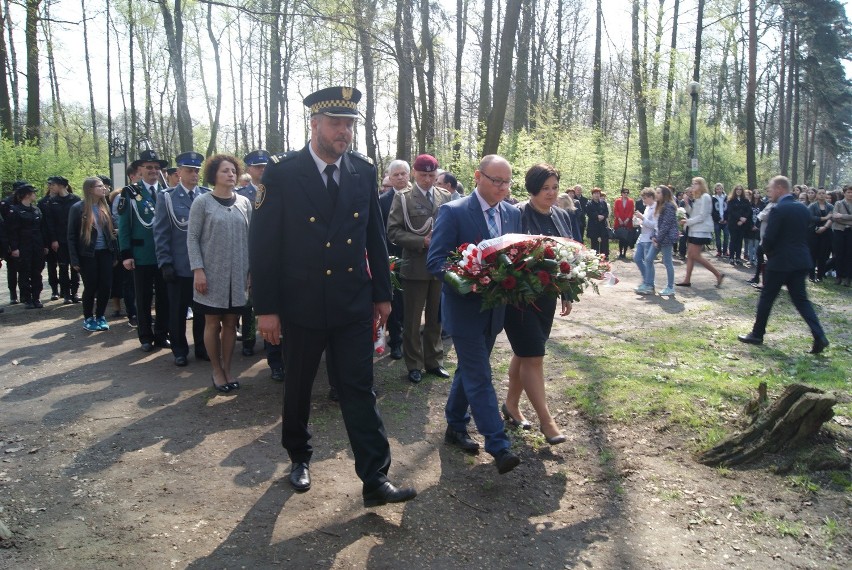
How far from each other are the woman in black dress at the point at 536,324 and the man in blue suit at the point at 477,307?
17cm

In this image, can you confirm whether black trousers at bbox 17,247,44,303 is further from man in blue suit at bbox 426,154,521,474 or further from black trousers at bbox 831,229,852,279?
black trousers at bbox 831,229,852,279

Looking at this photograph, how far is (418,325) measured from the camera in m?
6.91

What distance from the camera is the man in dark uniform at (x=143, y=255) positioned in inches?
319

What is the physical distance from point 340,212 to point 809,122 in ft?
176

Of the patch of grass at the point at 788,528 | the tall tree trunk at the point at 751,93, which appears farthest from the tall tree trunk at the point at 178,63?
the tall tree trunk at the point at 751,93

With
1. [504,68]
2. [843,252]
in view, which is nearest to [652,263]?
[843,252]

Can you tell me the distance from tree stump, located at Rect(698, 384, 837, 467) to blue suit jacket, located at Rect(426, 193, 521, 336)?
1.87m

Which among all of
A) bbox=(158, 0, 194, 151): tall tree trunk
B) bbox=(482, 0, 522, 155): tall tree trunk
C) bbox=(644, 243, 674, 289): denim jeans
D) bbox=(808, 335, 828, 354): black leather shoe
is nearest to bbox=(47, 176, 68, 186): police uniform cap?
bbox=(482, 0, 522, 155): tall tree trunk

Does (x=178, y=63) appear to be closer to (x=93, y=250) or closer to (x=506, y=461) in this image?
(x=93, y=250)

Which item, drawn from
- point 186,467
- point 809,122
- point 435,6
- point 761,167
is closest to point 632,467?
point 186,467

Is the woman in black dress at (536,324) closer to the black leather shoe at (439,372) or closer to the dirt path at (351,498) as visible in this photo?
the dirt path at (351,498)

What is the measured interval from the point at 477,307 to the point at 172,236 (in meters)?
4.25

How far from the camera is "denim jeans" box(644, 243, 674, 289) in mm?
12656

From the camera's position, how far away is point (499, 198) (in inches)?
189
